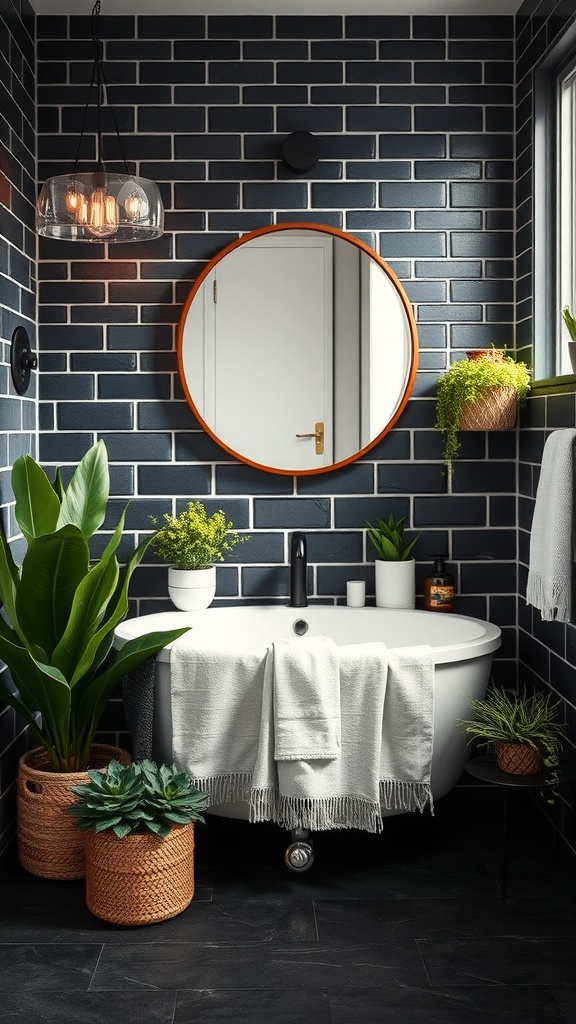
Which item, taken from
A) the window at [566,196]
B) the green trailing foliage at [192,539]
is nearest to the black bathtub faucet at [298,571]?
the green trailing foliage at [192,539]

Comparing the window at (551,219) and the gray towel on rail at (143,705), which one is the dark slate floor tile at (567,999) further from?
the window at (551,219)

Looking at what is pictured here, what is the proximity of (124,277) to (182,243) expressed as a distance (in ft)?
0.78

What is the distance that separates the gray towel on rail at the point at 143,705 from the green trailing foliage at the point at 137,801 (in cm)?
21

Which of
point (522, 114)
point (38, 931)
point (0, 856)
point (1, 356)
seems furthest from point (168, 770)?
point (522, 114)

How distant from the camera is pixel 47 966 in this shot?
2297mm

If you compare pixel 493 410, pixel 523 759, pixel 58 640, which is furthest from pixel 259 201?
pixel 523 759

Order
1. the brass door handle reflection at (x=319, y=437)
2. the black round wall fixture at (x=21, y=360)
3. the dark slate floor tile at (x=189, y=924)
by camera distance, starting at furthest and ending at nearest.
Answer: the brass door handle reflection at (x=319, y=437)
the black round wall fixture at (x=21, y=360)
the dark slate floor tile at (x=189, y=924)

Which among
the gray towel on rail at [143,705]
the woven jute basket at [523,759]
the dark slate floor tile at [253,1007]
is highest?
the gray towel on rail at [143,705]

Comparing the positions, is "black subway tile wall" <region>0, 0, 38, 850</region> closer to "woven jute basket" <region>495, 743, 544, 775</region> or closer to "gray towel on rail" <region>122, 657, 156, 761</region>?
"gray towel on rail" <region>122, 657, 156, 761</region>

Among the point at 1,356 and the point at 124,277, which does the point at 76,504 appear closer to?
the point at 1,356

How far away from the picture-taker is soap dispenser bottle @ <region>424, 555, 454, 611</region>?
3.30 m

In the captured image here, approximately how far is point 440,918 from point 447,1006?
1.29ft

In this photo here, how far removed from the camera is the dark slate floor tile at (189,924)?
95.4 inches

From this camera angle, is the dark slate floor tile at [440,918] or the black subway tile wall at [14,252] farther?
the black subway tile wall at [14,252]
